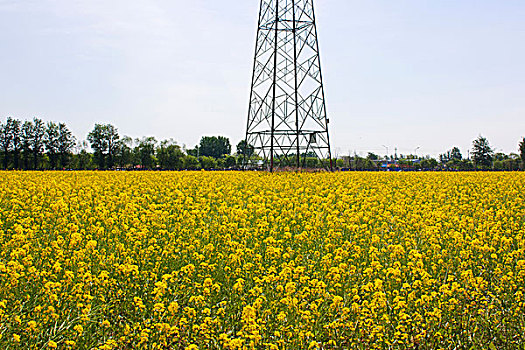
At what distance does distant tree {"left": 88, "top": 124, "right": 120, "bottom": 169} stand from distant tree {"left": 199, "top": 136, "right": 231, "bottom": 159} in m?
64.2

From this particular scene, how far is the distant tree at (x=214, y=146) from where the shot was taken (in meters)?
137

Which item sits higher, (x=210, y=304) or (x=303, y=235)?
(x=303, y=235)

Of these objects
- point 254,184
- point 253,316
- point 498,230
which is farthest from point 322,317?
point 254,184

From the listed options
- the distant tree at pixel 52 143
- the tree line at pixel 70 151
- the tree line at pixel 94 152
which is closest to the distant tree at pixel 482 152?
the tree line at pixel 94 152

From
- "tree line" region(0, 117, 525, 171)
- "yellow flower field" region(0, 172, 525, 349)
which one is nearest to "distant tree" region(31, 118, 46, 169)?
"tree line" region(0, 117, 525, 171)

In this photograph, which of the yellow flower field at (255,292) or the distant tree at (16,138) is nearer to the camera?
the yellow flower field at (255,292)

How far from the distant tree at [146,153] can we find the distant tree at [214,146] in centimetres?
6226

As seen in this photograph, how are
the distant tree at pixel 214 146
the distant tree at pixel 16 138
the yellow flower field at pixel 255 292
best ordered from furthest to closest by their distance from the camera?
1. the distant tree at pixel 214 146
2. the distant tree at pixel 16 138
3. the yellow flower field at pixel 255 292

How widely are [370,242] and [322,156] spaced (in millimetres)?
16997

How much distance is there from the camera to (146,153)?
2736 inches

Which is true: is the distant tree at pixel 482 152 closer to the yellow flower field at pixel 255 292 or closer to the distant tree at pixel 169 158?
the distant tree at pixel 169 158

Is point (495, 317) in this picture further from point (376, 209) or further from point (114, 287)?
point (376, 209)

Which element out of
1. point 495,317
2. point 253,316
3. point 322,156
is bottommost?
point 495,317

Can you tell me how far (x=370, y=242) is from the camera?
6.29 metres
